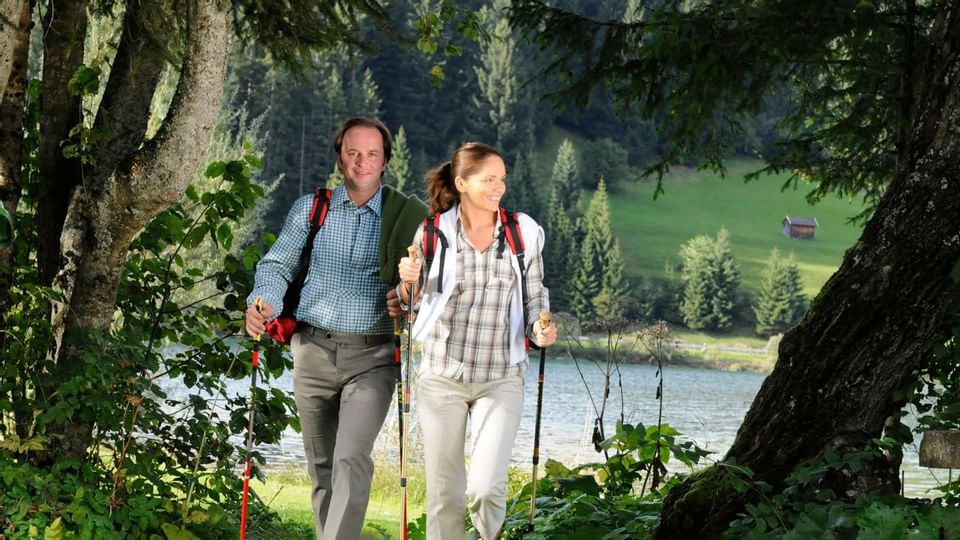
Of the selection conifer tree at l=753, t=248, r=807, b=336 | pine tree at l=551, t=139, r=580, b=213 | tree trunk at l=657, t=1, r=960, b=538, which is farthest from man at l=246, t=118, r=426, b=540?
pine tree at l=551, t=139, r=580, b=213

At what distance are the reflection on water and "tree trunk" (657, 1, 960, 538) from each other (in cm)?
34

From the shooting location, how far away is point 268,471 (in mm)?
13023

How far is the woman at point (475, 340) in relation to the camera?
183 inches

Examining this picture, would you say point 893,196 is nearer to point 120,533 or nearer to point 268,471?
point 120,533

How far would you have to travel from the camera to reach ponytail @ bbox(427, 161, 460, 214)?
4.86 metres

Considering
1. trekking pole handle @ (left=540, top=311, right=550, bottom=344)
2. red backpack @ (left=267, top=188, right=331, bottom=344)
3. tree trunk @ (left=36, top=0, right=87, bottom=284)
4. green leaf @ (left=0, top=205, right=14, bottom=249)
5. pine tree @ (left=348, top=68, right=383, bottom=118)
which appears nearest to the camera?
green leaf @ (left=0, top=205, right=14, bottom=249)

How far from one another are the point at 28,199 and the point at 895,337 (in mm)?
4490

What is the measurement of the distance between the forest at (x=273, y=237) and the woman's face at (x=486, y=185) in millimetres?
1489

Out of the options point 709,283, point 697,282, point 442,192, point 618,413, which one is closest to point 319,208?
point 442,192

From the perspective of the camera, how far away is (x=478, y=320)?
15.2 ft

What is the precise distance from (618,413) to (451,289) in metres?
24.6

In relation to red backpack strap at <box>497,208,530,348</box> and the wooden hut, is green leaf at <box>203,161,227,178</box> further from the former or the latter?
the wooden hut

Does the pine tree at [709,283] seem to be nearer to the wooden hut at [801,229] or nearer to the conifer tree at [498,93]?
the wooden hut at [801,229]

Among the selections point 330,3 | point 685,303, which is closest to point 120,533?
point 330,3
